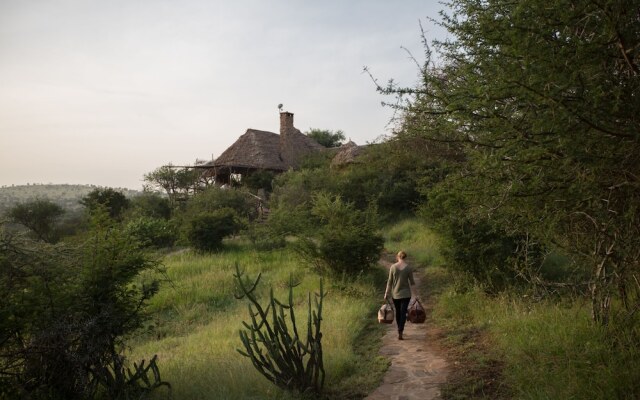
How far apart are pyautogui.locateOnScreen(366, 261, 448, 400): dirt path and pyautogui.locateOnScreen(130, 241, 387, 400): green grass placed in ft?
0.69

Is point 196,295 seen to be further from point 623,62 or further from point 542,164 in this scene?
point 623,62

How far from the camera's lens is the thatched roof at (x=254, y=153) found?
36.3 metres

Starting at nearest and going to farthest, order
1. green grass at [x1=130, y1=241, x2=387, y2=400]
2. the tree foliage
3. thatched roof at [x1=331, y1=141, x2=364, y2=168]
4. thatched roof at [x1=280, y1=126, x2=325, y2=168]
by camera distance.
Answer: the tree foliage < green grass at [x1=130, y1=241, x2=387, y2=400] < thatched roof at [x1=331, y1=141, x2=364, y2=168] < thatched roof at [x1=280, y1=126, x2=325, y2=168]

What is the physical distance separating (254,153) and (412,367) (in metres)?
31.0

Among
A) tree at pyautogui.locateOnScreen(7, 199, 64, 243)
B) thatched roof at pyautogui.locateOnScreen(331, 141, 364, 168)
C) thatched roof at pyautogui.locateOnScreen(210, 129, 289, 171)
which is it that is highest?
thatched roof at pyautogui.locateOnScreen(210, 129, 289, 171)

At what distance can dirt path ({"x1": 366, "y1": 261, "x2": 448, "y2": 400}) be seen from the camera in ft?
20.8

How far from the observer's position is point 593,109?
445 cm

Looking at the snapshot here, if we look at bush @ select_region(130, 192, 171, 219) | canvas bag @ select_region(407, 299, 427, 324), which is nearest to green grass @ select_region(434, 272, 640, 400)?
canvas bag @ select_region(407, 299, 427, 324)

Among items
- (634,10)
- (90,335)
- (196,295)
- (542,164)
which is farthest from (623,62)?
(196,295)

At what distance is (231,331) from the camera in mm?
10273

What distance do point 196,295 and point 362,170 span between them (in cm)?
1431

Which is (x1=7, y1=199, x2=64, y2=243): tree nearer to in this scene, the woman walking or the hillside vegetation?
the hillside vegetation

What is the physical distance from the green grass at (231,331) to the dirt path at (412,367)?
0.21 metres

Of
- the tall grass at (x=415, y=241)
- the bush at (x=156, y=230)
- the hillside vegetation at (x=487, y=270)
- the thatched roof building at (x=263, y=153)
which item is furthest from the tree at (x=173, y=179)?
the hillside vegetation at (x=487, y=270)
